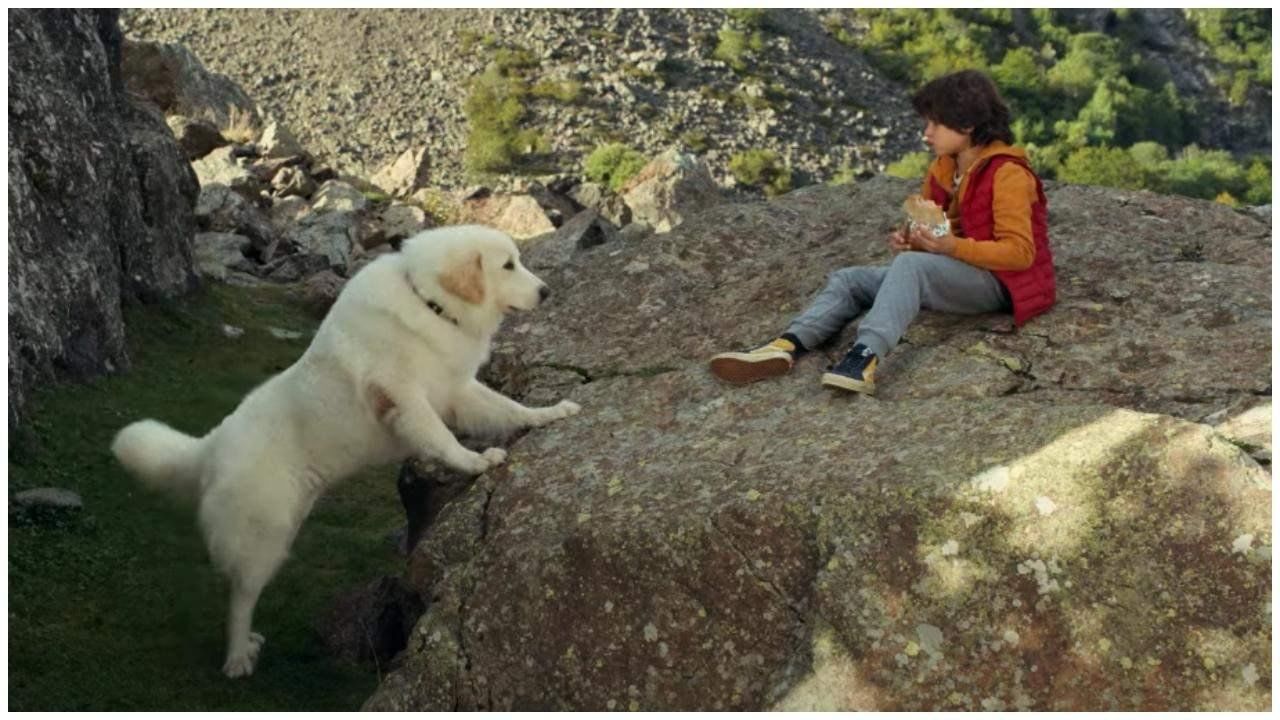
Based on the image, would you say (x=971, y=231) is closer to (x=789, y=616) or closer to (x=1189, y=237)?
(x=1189, y=237)

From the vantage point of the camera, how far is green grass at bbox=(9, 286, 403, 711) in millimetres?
6086

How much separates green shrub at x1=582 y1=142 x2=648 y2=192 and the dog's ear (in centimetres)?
3666

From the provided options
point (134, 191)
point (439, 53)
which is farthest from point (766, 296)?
point (439, 53)

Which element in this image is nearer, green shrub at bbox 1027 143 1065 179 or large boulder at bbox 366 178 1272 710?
large boulder at bbox 366 178 1272 710

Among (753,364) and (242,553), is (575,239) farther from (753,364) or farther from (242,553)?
(242,553)

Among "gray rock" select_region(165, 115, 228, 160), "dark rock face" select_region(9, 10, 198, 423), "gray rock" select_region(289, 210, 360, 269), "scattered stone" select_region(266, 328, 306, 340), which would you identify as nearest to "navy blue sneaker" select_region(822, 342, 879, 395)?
"dark rock face" select_region(9, 10, 198, 423)

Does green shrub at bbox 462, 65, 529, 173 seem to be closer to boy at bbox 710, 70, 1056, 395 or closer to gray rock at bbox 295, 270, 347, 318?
gray rock at bbox 295, 270, 347, 318

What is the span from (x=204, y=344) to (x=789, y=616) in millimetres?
8355

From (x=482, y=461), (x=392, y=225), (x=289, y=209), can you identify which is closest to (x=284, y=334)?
(x=482, y=461)

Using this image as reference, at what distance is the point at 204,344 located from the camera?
1170 cm

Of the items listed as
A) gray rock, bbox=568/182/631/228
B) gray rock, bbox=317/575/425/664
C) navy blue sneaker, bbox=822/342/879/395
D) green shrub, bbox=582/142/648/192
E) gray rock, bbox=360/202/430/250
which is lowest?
green shrub, bbox=582/142/648/192

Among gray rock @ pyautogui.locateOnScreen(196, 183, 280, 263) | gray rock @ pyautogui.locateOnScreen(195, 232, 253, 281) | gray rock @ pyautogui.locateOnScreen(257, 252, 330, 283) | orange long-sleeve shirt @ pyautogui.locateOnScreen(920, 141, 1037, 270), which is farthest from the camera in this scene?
gray rock @ pyautogui.locateOnScreen(196, 183, 280, 263)

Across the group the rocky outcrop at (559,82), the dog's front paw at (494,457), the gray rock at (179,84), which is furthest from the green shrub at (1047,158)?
the dog's front paw at (494,457)

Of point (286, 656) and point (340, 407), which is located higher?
point (340, 407)
